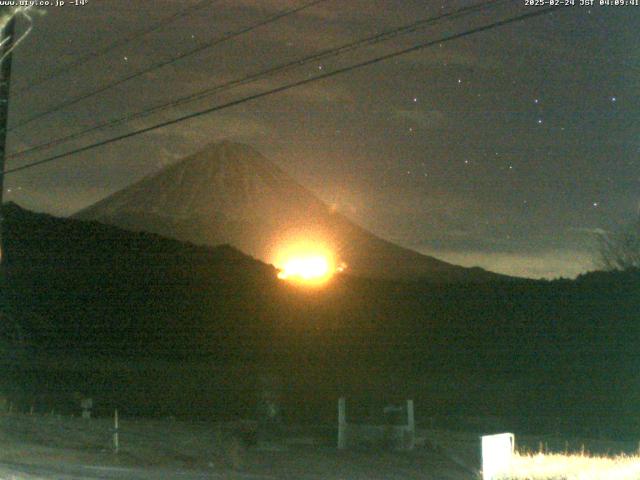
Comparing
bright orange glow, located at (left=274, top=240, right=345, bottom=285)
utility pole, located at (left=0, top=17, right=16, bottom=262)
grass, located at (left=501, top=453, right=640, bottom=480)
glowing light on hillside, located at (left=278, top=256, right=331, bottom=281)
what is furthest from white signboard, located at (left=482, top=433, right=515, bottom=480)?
glowing light on hillside, located at (left=278, top=256, right=331, bottom=281)

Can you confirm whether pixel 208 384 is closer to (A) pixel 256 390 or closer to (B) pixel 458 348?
(A) pixel 256 390

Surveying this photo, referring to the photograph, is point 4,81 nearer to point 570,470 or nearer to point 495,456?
point 495,456

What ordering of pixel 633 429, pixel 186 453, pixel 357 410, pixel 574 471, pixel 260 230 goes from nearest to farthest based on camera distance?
pixel 574 471 < pixel 186 453 < pixel 633 429 < pixel 357 410 < pixel 260 230

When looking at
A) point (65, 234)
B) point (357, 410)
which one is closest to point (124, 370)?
point (357, 410)

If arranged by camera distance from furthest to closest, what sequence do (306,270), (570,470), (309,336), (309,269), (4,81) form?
1. (309,269)
2. (306,270)
3. (309,336)
4. (4,81)
5. (570,470)

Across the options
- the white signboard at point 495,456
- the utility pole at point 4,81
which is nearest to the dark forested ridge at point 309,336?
the utility pole at point 4,81

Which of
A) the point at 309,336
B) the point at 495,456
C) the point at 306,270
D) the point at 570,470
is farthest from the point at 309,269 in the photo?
the point at 570,470

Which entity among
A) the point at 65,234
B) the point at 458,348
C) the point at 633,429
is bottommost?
the point at 633,429

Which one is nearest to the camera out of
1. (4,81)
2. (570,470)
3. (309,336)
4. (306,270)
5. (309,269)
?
(570,470)
